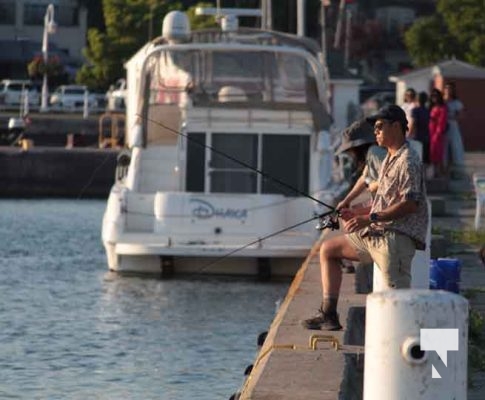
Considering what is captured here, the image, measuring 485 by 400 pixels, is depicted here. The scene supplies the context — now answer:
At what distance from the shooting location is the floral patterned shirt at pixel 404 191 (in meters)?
10.3

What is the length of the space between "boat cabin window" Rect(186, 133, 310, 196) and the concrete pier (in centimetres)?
670

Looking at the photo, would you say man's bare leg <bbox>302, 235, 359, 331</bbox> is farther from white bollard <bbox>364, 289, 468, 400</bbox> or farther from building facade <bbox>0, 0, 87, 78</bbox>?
building facade <bbox>0, 0, 87, 78</bbox>

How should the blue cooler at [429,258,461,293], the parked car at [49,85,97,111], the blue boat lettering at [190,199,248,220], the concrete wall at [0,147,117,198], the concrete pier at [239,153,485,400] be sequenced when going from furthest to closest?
the parked car at [49,85,97,111], the concrete wall at [0,147,117,198], the blue boat lettering at [190,199,248,220], the blue cooler at [429,258,461,293], the concrete pier at [239,153,485,400]

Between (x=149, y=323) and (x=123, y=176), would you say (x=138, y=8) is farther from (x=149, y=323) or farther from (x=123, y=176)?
(x=149, y=323)

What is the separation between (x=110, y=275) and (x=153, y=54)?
348 centimetres

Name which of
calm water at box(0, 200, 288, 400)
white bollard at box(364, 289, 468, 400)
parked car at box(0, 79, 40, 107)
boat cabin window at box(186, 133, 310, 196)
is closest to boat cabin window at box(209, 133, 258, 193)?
boat cabin window at box(186, 133, 310, 196)

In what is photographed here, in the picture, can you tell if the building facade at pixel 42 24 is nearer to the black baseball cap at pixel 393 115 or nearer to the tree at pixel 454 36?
the tree at pixel 454 36

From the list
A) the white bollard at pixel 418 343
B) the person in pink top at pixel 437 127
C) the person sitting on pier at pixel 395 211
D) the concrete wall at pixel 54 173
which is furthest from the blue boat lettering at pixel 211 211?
the concrete wall at pixel 54 173

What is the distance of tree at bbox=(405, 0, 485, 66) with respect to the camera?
61844 millimetres

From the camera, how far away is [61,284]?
75.2 feet

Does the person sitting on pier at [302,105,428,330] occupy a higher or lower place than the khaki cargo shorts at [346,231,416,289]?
higher

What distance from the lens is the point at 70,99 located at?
224 feet

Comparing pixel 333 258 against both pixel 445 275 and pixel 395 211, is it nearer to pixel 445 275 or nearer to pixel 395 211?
pixel 395 211

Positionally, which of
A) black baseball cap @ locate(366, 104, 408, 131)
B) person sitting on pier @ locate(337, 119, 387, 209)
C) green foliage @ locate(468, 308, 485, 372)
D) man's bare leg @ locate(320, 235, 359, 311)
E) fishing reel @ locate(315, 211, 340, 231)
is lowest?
green foliage @ locate(468, 308, 485, 372)
